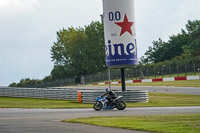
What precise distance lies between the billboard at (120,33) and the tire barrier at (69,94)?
2.04 meters

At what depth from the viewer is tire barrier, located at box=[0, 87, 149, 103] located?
3316 centimetres

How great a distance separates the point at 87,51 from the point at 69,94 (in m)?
85.5

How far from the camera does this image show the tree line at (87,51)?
12100 cm

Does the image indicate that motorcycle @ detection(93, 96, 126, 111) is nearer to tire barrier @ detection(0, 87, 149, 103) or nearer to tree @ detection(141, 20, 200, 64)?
tire barrier @ detection(0, 87, 149, 103)

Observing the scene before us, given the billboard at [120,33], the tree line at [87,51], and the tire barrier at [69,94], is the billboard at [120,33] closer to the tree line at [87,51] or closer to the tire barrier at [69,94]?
the tire barrier at [69,94]

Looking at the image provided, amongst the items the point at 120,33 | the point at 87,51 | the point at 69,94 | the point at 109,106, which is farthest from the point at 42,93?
the point at 87,51

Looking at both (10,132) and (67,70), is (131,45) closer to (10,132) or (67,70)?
(10,132)

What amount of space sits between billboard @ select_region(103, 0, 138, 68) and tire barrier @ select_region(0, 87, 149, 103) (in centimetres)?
204

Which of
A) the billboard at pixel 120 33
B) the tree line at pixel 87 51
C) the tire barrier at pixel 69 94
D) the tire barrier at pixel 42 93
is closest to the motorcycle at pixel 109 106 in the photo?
the tire barrier at pixel 69 94

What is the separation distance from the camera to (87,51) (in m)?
124

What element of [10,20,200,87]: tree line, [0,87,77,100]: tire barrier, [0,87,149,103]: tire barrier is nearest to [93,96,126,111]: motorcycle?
[0,87,149,103]: tire barrier

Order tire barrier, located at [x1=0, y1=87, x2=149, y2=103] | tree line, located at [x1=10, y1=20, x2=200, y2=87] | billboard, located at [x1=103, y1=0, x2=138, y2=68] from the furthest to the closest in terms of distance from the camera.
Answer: tree line, located at [x1=10, y1=20, x2=200, y2=87]
tire barrier, located at [x1=0, y1=87, x2=149, y2=103]
billboard, located at [x1=103, y1=0, x2=138, y2=68]

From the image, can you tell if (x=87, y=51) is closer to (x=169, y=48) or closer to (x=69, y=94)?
(x=169, y=48)

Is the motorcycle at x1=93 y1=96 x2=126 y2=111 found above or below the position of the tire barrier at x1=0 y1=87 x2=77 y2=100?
below
